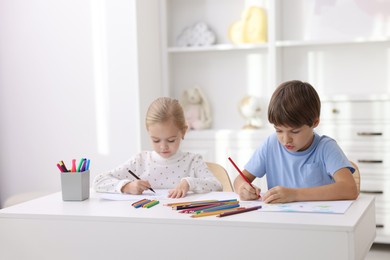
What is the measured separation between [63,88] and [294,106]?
2208mm

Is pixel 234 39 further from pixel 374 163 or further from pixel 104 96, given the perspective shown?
pixel 374 163

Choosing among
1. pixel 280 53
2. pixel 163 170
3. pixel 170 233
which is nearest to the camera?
pixel 170 233

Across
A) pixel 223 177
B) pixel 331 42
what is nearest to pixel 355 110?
pixel 331 42

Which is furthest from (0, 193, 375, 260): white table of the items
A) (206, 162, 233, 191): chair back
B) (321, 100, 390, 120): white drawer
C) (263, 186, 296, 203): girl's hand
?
(321, 100, 390, 120): white drawer

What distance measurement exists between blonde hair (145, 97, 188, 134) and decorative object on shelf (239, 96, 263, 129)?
1.86 m

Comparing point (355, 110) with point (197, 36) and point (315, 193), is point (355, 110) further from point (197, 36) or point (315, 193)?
point (315, 193)

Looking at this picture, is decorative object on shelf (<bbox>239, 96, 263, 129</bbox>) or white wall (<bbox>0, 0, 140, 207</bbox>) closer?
white wall (<bbox>0, 0, 140, 207</bbox>)

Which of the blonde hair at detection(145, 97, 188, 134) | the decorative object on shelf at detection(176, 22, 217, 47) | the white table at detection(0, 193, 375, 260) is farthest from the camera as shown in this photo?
the decorative object on shelf at detection(176, 22, 217, 47)

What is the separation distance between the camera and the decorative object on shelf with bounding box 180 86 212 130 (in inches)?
166

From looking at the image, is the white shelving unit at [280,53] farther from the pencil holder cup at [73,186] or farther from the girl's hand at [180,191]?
the pencil holder cup at [73,186]

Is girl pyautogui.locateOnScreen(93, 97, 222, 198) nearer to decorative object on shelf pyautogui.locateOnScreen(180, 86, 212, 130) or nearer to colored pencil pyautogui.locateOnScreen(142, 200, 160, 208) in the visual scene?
colored pencil pyautogui.locateOnScreen(142, 200, 160, 208)

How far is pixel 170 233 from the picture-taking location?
168 cm

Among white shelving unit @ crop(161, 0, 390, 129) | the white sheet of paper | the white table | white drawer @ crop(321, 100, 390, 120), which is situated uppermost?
white shelving unit @ crop(161, 0, 390, 129)

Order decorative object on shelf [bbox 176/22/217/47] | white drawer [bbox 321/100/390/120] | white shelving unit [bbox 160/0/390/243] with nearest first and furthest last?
white drawer [bbox 321/100/390/120]
white shelving unit [bbox 160/0/390/243]
decorative object on shelf [bbox 176/22/217/47]
